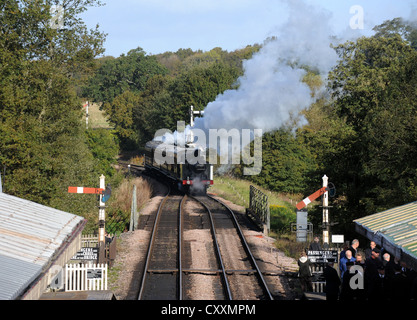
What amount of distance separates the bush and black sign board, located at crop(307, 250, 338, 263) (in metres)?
10.2

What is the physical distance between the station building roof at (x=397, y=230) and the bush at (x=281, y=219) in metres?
11.0

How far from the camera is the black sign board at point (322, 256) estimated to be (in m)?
14.0

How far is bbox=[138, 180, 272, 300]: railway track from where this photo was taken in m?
15.3

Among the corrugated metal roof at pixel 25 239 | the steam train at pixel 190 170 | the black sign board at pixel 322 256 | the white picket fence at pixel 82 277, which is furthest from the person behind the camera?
the steam train at pixel 190 170

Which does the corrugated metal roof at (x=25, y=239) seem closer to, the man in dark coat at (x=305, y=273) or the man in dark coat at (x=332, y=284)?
the man in dark coat at (x=332, y=284)

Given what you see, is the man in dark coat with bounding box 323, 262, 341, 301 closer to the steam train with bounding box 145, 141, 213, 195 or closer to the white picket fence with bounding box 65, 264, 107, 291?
the white picket fence with bounding box 65, 264, 107, 291

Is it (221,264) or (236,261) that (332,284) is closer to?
(221,264)

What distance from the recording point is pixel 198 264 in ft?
59.5

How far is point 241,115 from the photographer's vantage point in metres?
41.3

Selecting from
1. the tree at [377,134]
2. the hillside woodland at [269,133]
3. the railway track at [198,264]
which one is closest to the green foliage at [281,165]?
→ the hillside woodland at [269,133]

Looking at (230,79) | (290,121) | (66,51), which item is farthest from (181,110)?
(66,51)

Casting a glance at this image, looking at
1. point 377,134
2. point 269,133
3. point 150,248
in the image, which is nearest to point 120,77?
point 269,133

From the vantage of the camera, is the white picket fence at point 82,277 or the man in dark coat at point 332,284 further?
the white picket fence at point 82,277
